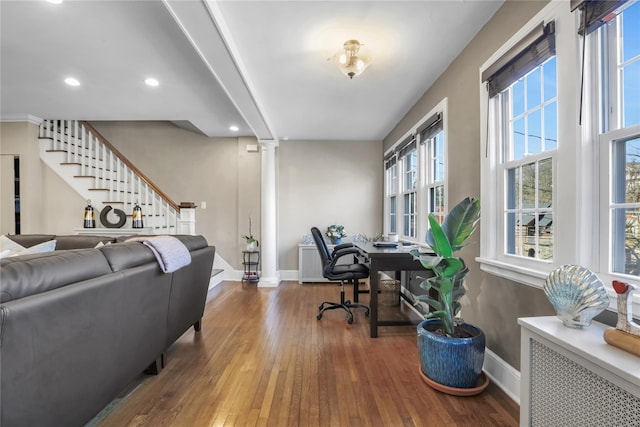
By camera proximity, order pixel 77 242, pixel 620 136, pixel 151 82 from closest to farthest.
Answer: pixel 620 136, pixel 77 242, pixel 151 82

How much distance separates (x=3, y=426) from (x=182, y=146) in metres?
4.83

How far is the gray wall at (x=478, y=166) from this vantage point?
1.68 m

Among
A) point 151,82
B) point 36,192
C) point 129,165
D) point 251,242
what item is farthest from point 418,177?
point 36,192

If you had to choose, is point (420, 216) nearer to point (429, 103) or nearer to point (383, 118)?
point (429, 103)

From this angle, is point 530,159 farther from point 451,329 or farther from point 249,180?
point 249,180

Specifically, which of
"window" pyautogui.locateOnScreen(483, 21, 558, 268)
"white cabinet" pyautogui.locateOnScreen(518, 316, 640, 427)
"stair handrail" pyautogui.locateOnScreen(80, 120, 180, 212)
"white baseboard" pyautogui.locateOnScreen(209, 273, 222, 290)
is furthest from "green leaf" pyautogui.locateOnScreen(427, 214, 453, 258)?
"stair handrail" pyautogui.locateOnScreen(80, 120, 180, 212)

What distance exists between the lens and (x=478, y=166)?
2.12 m

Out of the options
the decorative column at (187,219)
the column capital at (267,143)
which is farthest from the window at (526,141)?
the decorative column at (187,219)

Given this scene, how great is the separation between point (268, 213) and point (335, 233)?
3.77ft

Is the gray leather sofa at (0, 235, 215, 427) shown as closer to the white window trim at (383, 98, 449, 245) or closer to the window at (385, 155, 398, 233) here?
the white window trim at (383, 98, 449, 245)

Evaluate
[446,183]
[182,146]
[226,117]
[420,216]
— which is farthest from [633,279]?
[182,146]

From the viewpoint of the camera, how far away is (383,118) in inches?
157

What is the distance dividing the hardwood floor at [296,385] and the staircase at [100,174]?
2.50 meters

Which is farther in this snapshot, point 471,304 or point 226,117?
point 226,117
